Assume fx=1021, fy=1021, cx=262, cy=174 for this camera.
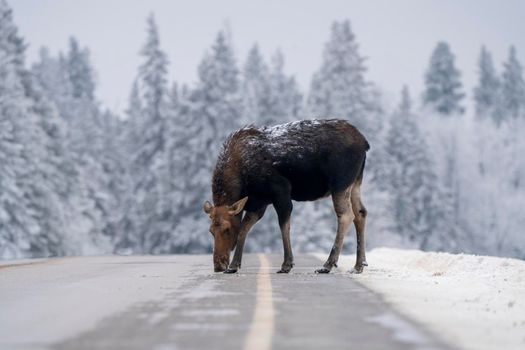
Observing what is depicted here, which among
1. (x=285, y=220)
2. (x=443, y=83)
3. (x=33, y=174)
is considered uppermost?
(x=443, y=83)

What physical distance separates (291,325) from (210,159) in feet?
163

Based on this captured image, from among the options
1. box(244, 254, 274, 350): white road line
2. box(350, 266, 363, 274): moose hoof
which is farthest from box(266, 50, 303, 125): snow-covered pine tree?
box(244, 254, 274, 350): white road line

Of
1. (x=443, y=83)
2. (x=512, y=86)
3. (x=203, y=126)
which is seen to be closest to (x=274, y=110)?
(x=203, y=126)

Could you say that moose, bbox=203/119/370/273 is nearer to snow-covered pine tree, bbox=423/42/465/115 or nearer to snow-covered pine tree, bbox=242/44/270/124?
snow-covered pine tree, bbox=242/44/270/124

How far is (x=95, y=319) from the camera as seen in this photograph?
8453 mm

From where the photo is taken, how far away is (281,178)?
50.5 ft

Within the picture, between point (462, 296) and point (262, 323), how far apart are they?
3.61 m

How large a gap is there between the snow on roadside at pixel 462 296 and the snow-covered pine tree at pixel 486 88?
339 feet

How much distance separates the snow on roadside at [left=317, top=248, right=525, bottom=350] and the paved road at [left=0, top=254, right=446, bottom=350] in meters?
0.25

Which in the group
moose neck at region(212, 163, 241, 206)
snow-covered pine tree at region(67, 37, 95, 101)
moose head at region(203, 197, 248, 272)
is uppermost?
snow-covered pine tree at region(67, 37, 95, 101)

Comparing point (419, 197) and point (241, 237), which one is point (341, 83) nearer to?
point (419, 197)

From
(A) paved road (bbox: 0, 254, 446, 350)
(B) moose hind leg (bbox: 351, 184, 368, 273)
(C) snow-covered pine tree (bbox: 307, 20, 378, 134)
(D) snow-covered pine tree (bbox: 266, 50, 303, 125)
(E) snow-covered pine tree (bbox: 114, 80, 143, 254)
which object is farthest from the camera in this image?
(D) snow-covered pine tree (bbox: 266, 50, 303, 125)

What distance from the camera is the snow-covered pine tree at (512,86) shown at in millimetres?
118250

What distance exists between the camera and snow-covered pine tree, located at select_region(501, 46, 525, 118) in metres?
118
